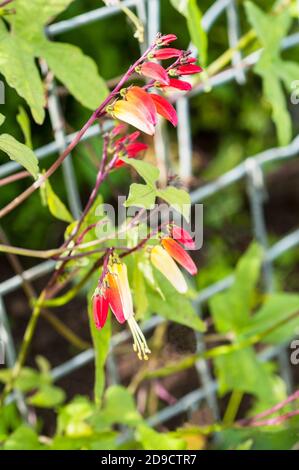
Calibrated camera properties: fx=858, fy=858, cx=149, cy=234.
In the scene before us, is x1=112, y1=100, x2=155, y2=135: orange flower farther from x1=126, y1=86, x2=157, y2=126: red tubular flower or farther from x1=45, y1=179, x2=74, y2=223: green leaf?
x1=45, y1=179, x2=74, y2=223: green leaf

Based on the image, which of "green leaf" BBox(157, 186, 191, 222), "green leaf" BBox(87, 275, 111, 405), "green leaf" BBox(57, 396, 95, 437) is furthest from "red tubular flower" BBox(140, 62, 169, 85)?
"green leaf" BBox(57, 396, 95, 437)

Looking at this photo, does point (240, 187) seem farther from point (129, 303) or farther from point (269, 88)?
point (129, 303)

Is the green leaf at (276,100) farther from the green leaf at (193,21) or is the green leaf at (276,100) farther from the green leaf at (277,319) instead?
the green leaf at (277,319)

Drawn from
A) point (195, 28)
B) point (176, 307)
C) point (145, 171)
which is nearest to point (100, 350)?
point (176, 307)

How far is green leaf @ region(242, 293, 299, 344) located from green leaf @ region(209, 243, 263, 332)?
19mm

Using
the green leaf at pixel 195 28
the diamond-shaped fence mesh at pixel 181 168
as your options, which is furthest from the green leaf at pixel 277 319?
the green leaf at pixel 195 28

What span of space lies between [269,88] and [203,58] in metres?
0.22

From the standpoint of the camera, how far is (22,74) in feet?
2.96

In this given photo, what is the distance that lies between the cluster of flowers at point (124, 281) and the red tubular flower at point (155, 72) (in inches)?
6.3

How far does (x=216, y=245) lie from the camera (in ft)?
7.74

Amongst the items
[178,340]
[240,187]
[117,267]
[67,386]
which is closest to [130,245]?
[117,267]

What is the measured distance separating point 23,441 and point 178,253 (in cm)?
42

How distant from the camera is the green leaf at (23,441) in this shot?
112 cm

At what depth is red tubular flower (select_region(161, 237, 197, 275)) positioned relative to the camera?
33.6 inches
